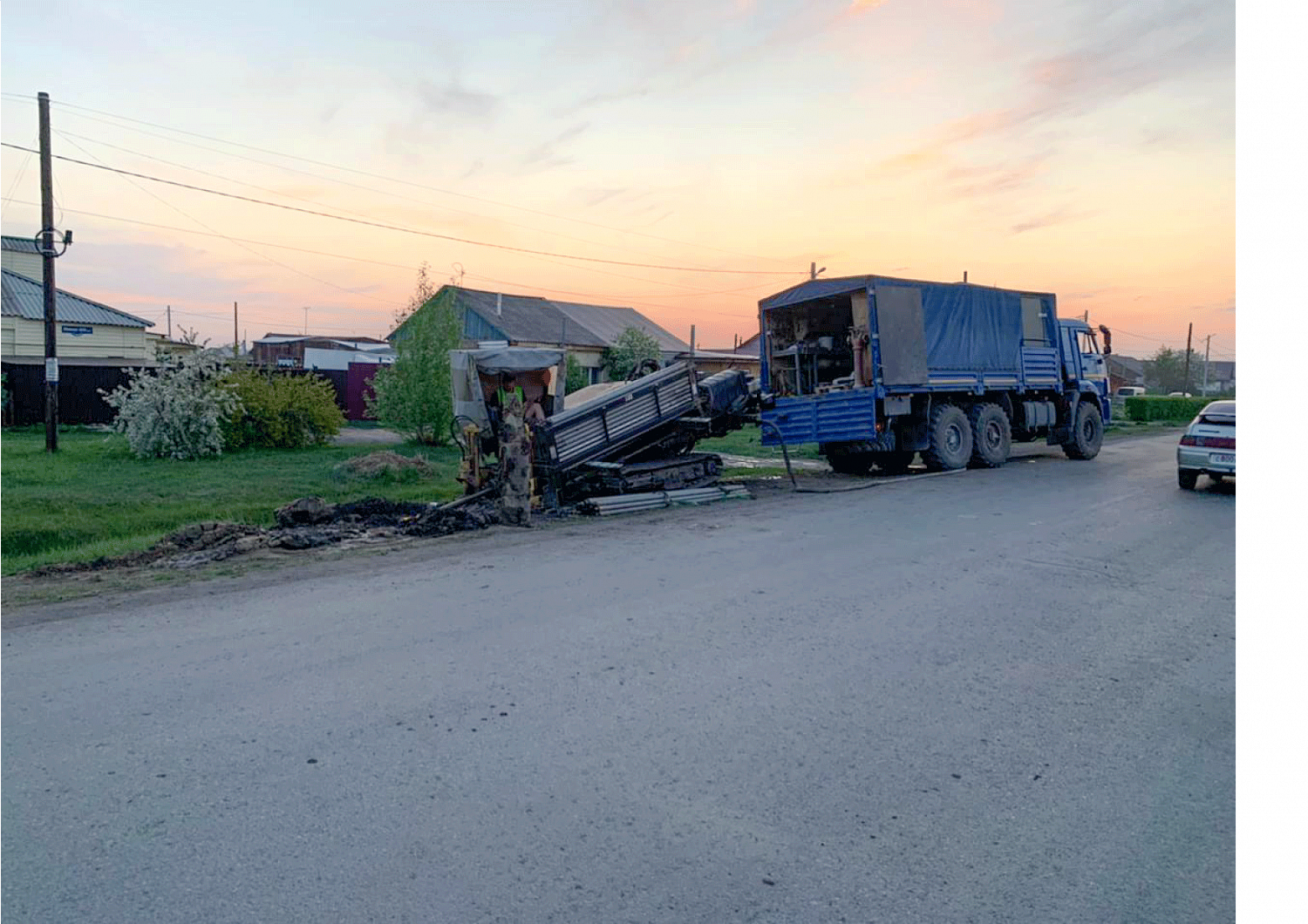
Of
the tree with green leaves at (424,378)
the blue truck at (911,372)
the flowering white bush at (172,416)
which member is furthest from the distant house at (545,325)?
the blue truck at (911,372)

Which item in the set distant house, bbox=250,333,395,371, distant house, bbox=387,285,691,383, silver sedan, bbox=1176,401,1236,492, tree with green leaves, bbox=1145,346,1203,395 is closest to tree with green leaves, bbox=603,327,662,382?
distant house, bbox=387,285,691,383

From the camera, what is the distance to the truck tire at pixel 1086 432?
22000 millimetres

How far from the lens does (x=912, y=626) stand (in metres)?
6.85

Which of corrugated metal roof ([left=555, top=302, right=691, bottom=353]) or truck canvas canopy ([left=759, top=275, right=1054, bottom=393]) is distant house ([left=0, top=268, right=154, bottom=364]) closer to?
corrugated metal roof ([left=555, top=302, right=691, bottom=353])

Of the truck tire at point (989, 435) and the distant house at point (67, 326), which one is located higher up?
the distant house at point (67, 326)

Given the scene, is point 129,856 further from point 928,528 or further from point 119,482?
point 119,482

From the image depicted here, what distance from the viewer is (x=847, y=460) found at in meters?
19.6

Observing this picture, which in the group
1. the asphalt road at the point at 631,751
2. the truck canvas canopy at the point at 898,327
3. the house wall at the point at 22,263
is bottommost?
the asphalt road at the point at 631,751

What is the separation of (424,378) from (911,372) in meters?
12.0

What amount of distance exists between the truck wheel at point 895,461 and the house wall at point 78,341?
102 ft

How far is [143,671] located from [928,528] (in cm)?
882

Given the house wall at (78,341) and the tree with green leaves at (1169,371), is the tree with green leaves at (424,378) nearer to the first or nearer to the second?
the house wall at (78,341)

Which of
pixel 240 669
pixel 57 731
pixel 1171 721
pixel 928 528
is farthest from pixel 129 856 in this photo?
pixel 928 528

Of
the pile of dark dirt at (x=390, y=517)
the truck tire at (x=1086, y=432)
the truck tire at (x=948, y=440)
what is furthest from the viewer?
the truck tire at (x=1086, y=432)
